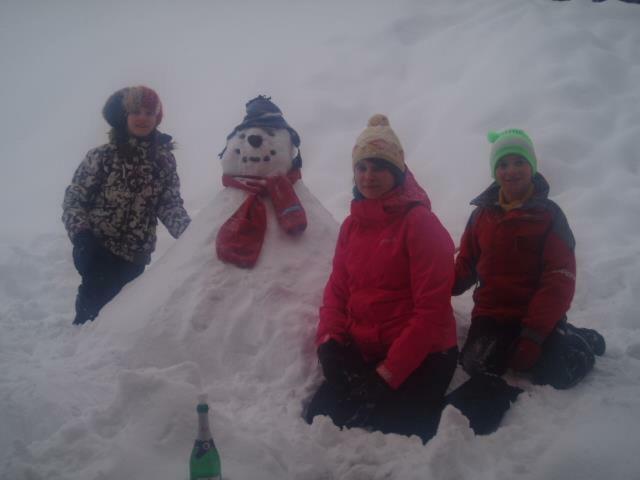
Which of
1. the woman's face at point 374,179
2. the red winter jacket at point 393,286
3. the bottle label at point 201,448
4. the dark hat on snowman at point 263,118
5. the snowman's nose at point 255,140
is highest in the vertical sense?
the dark hat on snowman at point 263,118

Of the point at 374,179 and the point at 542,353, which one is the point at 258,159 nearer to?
the point at 374,179

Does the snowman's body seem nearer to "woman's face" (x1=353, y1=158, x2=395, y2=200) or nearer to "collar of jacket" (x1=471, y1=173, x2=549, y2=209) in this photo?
"woman's face" (x1=353, y1=158, x2=395, y2=200)

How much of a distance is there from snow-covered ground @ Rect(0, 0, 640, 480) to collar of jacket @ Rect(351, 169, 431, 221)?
688 millimetres

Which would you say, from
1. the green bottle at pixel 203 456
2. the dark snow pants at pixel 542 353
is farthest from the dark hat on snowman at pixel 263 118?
the green bottle at pixel 203 456

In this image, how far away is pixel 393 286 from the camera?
2.56 m

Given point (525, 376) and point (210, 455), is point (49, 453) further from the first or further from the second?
point (525, 376)

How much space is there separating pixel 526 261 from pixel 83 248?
2735mm

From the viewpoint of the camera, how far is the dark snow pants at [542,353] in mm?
2562

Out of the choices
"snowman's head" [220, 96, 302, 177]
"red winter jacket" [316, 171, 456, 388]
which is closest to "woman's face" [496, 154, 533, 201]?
"red winter jacket" [316, 171, 456, 388]

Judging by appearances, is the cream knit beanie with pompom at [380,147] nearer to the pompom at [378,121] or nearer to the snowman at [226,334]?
the pompom at [378,121]

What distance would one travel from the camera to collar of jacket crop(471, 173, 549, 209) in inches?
107

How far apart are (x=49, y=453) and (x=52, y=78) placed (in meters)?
23.3

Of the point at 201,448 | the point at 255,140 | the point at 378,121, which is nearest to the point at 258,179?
the point at 255,140

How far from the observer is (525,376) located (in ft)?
9.05
